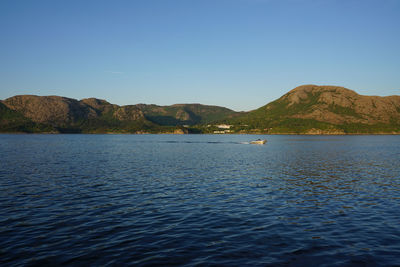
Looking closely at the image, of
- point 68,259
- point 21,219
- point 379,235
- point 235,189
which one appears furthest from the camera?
point 235,189

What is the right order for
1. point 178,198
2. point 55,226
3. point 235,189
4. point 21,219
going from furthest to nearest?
point 235,189, point 178,198, point 21,219, point 55,226

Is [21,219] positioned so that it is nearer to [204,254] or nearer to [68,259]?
[68,259]

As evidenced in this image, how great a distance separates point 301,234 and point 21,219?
82.3ft

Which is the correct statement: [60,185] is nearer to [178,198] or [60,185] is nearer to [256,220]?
[178,198]

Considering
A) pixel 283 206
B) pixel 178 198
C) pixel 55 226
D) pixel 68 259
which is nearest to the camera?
pixel 68 259

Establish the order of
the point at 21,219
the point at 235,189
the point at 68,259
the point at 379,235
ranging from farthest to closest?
the point at 235,189
the point at 21,219
the point at 379,235
the point at 68,259

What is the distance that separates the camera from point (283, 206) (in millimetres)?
30250

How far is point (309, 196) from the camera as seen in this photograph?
35.3 metres

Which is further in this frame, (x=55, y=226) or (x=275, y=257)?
(x=55, y=226)

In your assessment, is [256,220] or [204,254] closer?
[204,254]

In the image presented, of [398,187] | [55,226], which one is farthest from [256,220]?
[398,187]

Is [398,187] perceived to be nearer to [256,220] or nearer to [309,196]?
[309,196]

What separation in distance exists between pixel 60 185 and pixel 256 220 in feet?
104

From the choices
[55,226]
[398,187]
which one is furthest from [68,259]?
[398,187]
